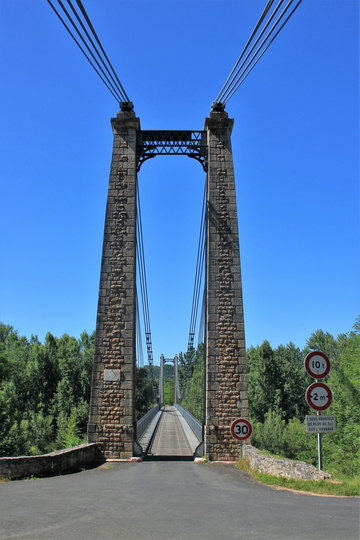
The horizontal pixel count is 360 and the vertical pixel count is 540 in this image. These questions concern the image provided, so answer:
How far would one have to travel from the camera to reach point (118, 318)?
11.6 m

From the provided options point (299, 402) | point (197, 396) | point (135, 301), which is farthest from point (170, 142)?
point (299, 402)

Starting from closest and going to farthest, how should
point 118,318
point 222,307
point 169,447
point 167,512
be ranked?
point 167,512 < point 118,318 < point 222,307 < point 169,447

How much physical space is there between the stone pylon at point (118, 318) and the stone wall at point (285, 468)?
3340 mm

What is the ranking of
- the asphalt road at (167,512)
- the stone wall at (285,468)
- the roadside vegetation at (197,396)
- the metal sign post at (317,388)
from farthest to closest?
the roadside vegetation at (197,396) < the stone wall at (285,468) < the metal sign post at (317,388) < the asphalt road at (167,512)

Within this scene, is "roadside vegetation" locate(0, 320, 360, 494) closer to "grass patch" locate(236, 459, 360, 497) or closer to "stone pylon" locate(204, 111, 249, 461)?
"stone pylon" locate(204, 111, 249, 461)

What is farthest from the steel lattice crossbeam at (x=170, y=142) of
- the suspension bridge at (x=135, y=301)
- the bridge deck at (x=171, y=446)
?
the bridge deck at (x=171, y=446)

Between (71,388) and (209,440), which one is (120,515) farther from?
(71,388)

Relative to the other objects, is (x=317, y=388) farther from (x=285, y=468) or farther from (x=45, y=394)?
(x=45, y=394)

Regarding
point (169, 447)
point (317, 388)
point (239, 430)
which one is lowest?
point (169, 447)

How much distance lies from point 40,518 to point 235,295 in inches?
324

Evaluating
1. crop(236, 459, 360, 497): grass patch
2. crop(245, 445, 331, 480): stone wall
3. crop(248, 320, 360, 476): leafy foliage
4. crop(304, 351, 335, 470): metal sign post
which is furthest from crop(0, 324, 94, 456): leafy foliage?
crop(304, 351, 335, 470): metal sign post

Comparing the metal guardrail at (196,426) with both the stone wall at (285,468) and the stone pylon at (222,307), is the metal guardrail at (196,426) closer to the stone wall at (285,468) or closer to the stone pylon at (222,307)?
the stone pylon at (222,307)

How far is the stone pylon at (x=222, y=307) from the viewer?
1105 centimetres

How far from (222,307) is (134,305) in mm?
2170
